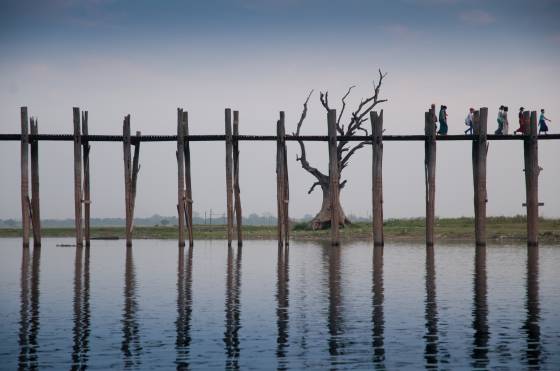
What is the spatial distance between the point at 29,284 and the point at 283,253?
1345 cm

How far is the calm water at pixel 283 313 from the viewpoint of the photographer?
46.8 feet

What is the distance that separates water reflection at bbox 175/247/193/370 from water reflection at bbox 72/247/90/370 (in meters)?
1.38

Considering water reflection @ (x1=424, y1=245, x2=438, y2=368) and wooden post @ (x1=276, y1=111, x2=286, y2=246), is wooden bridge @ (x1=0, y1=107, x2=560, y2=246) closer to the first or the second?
wooden post @ (x1=276, y1=111, x2=286, y2=246)

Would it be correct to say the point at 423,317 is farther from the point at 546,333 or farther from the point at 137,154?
the point at 137,154

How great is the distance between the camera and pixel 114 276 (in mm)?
27141

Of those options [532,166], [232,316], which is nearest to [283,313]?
[232,316]

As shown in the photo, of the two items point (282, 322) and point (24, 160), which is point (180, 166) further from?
point (282, 322)

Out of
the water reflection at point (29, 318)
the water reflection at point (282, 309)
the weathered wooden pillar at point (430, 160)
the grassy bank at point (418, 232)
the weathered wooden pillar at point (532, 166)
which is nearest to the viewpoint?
the water reflection at point (29, 318)

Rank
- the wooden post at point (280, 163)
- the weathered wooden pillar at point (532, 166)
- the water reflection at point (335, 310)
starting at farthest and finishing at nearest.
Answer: the wooden post at point (280, 163) < the weathered wooden pillar at point (532, 166) < the water reflection at point (335, 310)

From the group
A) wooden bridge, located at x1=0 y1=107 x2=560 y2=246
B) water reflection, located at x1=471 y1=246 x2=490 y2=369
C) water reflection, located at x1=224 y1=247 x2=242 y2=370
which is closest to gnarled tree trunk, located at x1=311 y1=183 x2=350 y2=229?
wooden bridge, located at x1=0 y1=107 x2=560 y2=246

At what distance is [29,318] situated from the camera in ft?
59.4

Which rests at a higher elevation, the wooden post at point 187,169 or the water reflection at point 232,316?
the wooden post at point 187,169

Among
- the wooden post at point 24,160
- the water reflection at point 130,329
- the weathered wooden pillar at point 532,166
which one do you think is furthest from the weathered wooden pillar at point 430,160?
the wooden post at point 24,160

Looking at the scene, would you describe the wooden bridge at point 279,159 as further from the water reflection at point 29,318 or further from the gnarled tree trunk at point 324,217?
the gnarled tree trunk at point 324,217
